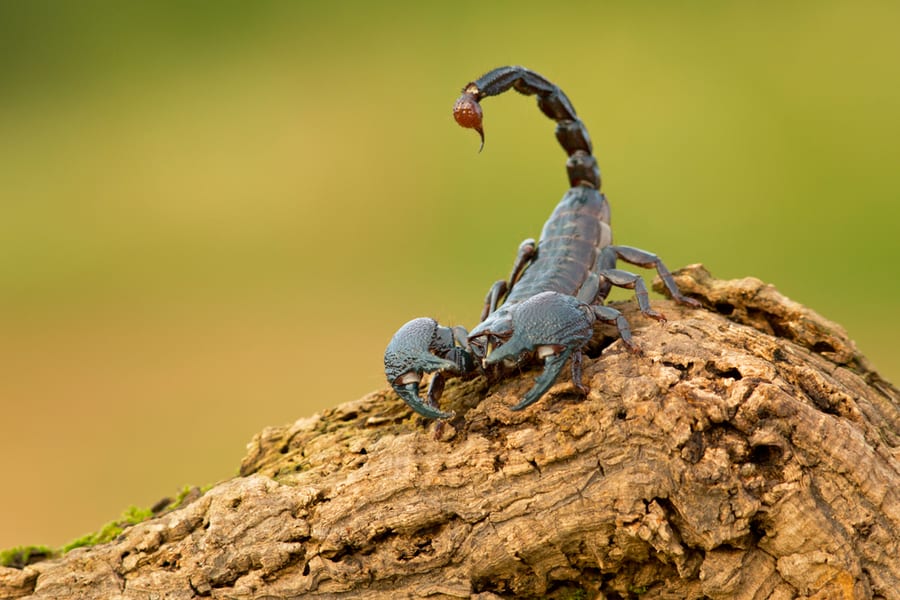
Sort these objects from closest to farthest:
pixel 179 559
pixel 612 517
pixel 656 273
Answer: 1. pixel 612 517
2. pixel 179 559
3. pixel 656 273

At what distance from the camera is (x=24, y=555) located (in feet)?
10.8

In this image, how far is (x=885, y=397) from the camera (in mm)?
3250

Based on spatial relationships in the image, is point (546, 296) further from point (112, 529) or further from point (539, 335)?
point (112, 529)

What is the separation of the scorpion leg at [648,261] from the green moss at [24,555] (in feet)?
7.68

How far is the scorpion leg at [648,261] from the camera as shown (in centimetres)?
341

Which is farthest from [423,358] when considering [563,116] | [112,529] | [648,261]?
[563,116]

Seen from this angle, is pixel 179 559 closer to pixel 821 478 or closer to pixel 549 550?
pixel 549 550

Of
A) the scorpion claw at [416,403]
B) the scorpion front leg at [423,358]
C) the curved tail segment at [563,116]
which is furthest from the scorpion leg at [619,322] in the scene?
the curved tail segment at [563,116]

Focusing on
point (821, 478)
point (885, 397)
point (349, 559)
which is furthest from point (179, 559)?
point (885, 397)

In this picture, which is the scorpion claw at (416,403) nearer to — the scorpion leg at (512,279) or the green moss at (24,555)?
the scorpion leg at (512,279)

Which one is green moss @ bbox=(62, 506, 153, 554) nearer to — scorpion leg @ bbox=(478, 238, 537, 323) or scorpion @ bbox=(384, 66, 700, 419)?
scorpion @ bbox=(384, 66, 700, 419)

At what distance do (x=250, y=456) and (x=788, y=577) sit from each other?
187 cm

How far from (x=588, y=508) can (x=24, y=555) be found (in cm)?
203

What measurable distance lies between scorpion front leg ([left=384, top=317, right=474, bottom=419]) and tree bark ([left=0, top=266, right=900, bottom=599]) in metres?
0.13
